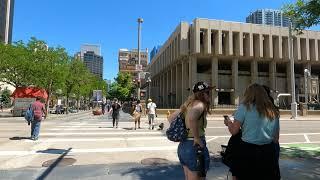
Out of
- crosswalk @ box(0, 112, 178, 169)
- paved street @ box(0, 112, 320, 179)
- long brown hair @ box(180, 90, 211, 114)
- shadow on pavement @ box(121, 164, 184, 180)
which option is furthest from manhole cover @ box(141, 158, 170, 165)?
long brown hair @ box(180, 90, 211, 114)

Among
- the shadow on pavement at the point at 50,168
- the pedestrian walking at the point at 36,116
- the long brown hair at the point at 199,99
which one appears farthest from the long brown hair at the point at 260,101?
the pedestrian walking at the point at 36,116

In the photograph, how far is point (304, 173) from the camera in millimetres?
7809

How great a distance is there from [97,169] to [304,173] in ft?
14.8

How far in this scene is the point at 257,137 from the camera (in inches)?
154

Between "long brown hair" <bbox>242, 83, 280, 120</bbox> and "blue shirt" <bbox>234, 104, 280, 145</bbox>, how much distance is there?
4cm

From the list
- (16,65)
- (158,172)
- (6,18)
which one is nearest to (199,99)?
(158,172)

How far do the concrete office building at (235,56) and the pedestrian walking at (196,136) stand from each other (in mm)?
47872

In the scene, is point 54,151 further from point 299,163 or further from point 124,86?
point 124,86

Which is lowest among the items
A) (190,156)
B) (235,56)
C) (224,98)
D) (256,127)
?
(190,156)

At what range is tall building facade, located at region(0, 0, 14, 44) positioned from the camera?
15084 cm

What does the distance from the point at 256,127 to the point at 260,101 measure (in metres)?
0.29

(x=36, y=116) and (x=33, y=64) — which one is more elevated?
(x=33, y=64)

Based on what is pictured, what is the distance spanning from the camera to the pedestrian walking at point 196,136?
166 inches

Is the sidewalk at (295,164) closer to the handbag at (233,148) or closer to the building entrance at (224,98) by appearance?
the handbag at (233,148)
